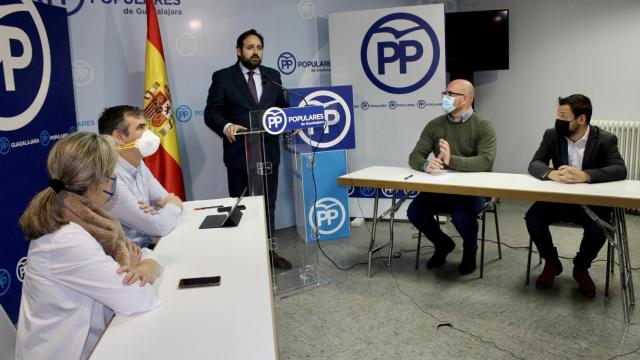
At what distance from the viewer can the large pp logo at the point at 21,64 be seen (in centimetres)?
295

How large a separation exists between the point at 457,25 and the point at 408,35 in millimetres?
876

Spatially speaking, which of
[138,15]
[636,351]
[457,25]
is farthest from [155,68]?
[636,351]

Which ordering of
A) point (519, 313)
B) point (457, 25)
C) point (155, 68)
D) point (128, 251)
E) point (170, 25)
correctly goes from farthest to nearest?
point (457, 25)
point (170, 25)
point (155, 68)
point (519, 313)
point (128, 251)

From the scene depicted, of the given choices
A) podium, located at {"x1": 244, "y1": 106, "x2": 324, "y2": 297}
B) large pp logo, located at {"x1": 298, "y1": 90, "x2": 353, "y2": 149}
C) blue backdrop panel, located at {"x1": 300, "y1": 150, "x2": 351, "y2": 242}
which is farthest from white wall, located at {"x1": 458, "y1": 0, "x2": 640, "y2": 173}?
podium, located at {"x1": 244, "y1": 106, "x2": 324, "y2": 297}

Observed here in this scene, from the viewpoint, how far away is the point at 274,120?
310 cm

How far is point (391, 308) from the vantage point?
3.26 metres

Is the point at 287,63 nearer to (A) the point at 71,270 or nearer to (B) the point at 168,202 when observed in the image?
(B) the point at 168,202

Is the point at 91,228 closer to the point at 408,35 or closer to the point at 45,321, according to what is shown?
the point at 45,321

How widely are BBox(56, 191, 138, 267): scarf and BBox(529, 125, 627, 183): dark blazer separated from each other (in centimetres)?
256

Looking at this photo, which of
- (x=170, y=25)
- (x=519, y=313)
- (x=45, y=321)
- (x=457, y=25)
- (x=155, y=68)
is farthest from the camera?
(x=457, y=25)

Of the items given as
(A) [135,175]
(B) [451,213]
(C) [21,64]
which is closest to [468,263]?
(B) [451,213]

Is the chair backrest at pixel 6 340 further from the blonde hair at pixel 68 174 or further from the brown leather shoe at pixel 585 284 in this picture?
the brown leather shoe at pixel 585 284

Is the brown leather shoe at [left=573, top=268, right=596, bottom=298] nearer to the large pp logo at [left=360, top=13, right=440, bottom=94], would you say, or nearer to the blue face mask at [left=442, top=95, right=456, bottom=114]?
the blue face mask at [left=442, top=95, right=456, bottom=114]

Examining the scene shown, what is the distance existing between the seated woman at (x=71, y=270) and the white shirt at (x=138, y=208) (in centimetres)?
68
